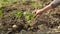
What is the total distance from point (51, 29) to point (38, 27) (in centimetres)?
15

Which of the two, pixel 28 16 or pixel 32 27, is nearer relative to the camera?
pixel 32 27

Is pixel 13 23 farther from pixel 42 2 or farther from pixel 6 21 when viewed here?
pixel 42 2

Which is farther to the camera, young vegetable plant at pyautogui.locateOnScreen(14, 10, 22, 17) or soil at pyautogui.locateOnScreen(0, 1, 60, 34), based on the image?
young vegetable plant at pyautogui.locateOnScreen(14, 10, 22, 17)

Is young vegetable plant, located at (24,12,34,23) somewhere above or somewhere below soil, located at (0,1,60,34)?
above

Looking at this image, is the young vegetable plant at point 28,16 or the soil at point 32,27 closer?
the soil at point 32,27

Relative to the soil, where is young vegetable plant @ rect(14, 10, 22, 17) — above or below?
above

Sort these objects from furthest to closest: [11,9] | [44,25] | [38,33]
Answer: [11,9] < [44,25] < [38,33]

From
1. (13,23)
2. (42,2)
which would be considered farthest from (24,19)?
(42,2)

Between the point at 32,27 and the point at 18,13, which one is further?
the point at 18,13

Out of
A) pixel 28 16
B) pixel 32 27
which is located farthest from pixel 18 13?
pixel 32 27

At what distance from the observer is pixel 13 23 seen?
2422 mm

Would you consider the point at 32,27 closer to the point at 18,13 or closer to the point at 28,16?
the point at 28,16

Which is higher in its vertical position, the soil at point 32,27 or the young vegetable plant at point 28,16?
the young vegetable plant at point 28,16

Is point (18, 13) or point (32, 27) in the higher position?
point (18, 13)
